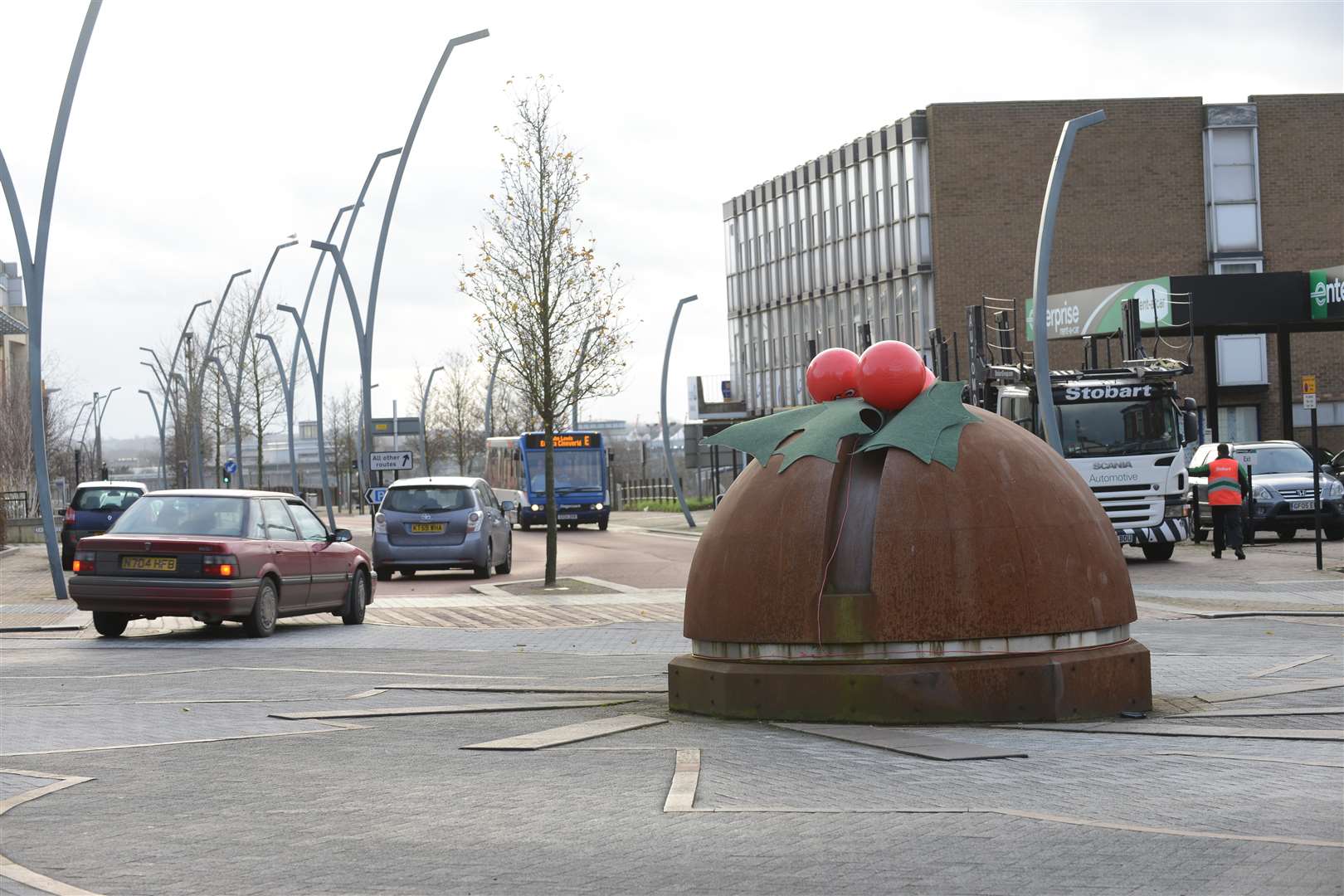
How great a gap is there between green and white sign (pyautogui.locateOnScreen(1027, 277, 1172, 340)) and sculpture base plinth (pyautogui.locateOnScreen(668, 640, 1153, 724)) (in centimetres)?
2424

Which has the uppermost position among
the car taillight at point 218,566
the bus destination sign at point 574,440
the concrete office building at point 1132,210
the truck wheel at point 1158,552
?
the concrete office building at point 1132,210

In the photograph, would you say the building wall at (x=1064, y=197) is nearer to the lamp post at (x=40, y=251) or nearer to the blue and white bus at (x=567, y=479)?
the blue and white bus at (x=567, y=479)

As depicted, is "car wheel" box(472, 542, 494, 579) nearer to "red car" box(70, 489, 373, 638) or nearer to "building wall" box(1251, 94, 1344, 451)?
"red car" box(70, 489, 373, 638)

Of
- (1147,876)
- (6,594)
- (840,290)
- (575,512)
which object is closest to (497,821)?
(1147,876)

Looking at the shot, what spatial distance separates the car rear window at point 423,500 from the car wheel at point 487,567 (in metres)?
0.80

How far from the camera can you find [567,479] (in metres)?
52.4

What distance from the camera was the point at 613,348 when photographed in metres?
29.8

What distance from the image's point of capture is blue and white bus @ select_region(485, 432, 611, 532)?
5209 centimetres

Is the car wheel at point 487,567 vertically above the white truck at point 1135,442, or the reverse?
the white truck at point 1135,442

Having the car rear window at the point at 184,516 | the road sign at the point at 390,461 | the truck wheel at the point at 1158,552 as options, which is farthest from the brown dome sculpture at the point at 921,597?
the road sign at the point at 390,461

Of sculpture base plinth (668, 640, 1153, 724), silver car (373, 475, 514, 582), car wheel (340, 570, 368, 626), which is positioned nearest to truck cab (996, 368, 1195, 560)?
silver car (373, 475, 514, 582)

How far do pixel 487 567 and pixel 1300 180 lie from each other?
1546 inches

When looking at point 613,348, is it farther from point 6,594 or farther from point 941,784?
point 941,784

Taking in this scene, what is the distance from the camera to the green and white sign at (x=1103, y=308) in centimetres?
3556
